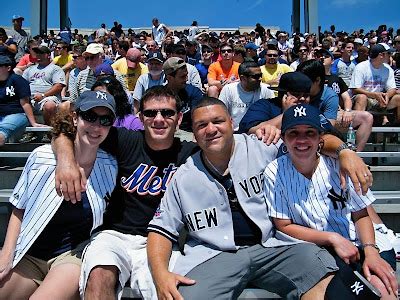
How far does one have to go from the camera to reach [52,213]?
2619mm

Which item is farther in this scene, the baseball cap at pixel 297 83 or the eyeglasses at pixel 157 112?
the baseball cap at pixel 297 83

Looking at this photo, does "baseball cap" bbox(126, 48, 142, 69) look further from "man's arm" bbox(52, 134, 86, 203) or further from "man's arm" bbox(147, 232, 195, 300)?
"man's arm" bbox(147, 232, 195, 300)

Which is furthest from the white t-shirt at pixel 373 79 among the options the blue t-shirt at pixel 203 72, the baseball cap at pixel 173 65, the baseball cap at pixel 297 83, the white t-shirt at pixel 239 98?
the baseball cap at pixel 297 83

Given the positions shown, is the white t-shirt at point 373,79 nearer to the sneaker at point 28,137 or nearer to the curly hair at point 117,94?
the curly hair at point 117,94

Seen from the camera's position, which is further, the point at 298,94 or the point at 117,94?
the point at 117,94

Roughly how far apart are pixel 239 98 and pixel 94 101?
285 cm

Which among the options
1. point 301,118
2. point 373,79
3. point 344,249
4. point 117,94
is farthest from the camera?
point 373,79

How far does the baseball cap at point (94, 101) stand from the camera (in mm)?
2625

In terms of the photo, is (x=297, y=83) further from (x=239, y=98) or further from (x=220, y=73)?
(x=220, y=73)

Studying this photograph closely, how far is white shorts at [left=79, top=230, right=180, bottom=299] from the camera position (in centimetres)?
242

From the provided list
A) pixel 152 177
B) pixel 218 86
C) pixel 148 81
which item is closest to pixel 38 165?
pixel 152 177

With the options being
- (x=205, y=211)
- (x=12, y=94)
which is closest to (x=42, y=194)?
(x=205, y=211)

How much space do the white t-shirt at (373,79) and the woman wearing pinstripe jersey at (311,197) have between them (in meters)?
3.96

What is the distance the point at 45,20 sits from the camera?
15.2 meters
